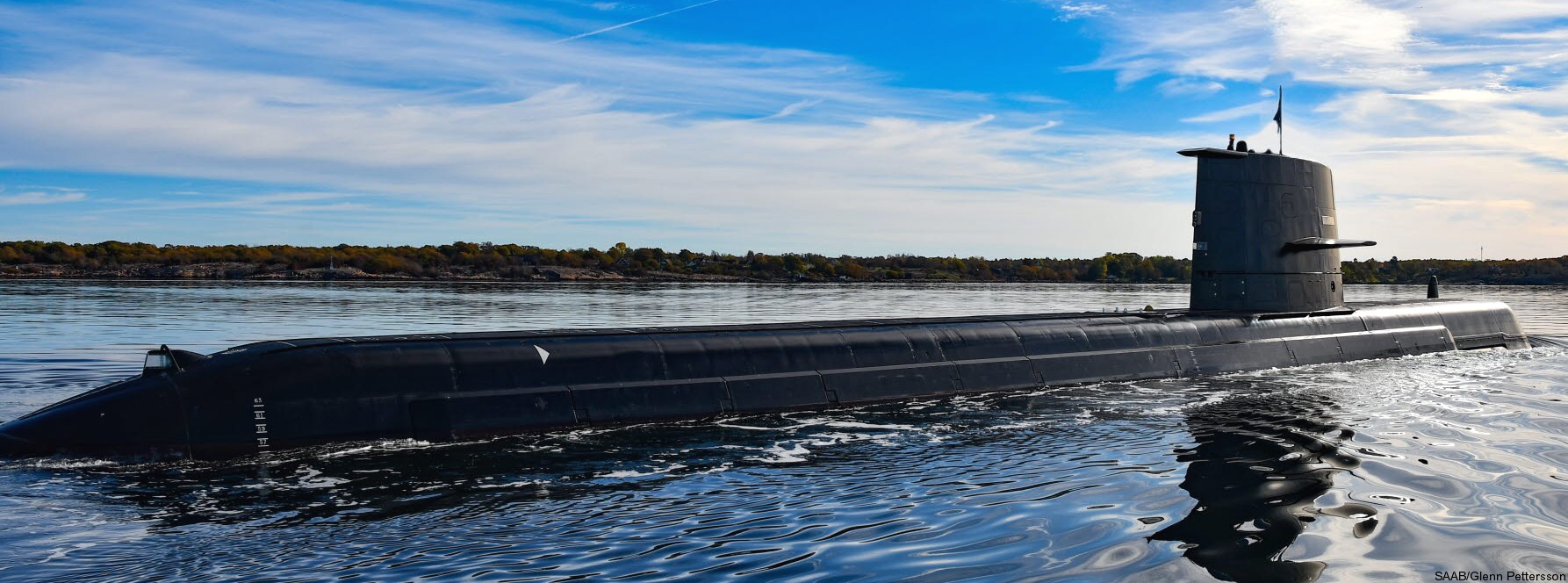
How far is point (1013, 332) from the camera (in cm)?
1848

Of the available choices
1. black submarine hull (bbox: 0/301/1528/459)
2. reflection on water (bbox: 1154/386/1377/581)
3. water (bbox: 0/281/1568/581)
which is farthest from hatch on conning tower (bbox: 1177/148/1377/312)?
reflection on water (bbox: 1154/386/1377/581)

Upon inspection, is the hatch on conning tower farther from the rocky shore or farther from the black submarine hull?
the rocky shore

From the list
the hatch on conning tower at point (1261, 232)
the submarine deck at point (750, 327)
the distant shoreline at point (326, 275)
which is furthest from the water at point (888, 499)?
the distant shoreline at point (326, 275)

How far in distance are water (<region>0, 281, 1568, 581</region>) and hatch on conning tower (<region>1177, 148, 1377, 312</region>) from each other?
462cm

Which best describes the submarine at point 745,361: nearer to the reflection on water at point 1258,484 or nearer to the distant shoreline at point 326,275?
the reflection on water at point 1258,484

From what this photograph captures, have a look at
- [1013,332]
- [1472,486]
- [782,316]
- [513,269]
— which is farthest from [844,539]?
[513,269]

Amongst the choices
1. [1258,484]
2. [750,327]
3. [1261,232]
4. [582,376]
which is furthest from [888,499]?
[1261,232]

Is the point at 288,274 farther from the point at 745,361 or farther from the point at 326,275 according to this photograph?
the point at 745,361

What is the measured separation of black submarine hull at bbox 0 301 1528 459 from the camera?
11289mm

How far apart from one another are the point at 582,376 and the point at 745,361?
248cm

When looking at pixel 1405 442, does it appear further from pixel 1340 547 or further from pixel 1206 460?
pixel 1340 547

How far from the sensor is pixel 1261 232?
2119cm

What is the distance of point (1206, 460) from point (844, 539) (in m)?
5.35

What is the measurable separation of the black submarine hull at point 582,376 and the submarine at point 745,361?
0.9 inches
